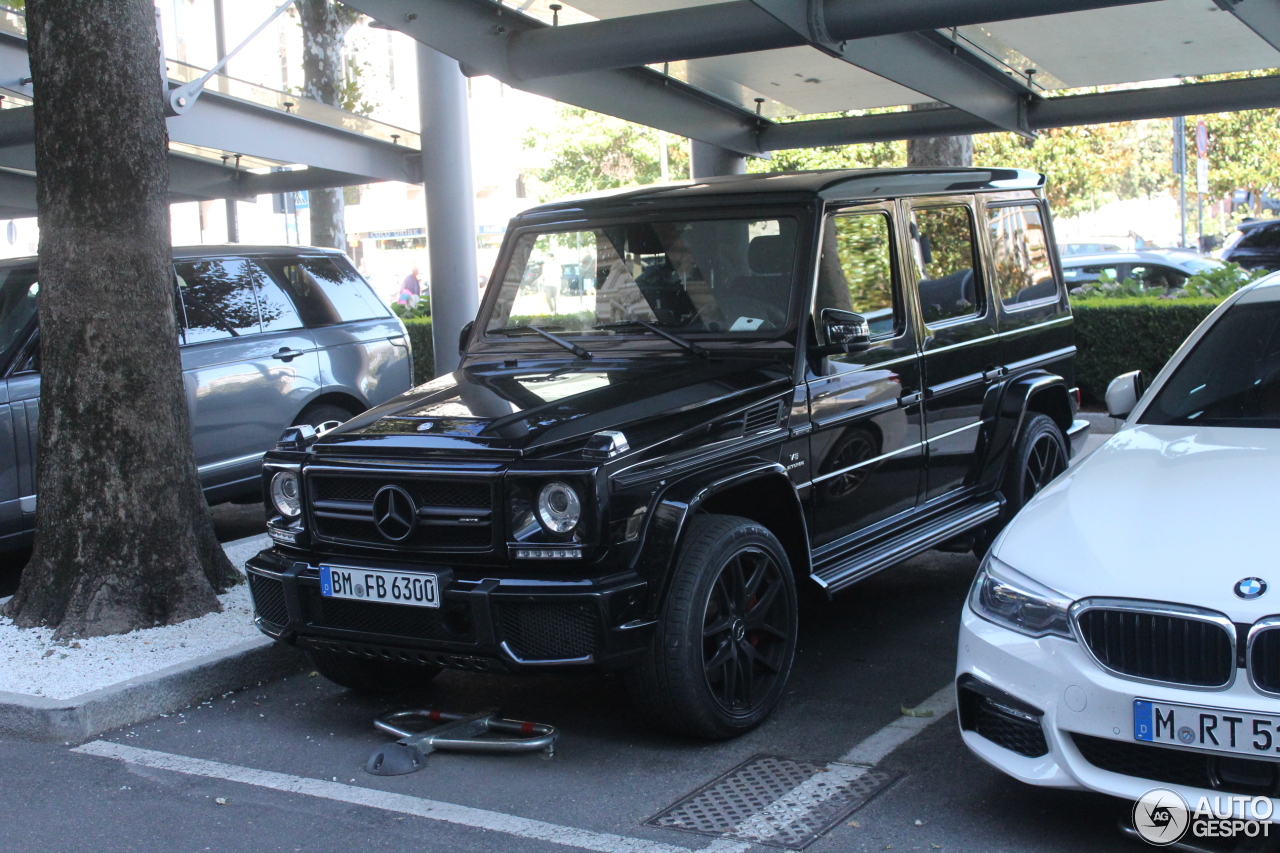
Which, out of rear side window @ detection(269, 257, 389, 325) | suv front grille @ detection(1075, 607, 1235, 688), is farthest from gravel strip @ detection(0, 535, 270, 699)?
suv front grille @ detection(1075, 607, 1235, 688)

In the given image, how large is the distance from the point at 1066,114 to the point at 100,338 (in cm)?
745

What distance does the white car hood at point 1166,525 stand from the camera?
11.0ft

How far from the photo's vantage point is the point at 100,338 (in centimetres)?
593

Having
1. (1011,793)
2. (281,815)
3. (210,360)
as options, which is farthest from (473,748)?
(210,360)

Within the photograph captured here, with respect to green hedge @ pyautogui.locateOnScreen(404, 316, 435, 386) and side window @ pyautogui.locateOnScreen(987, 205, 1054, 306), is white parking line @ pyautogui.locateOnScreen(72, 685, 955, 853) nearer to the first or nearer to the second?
side window @ pyautogui.locateOnScreen(987, 205, 1054, 306)

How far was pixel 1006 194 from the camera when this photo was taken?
7.03 meters

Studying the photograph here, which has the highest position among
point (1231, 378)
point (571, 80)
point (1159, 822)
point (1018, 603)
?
point (571, 80)

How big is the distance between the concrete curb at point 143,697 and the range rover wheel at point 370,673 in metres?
0.50

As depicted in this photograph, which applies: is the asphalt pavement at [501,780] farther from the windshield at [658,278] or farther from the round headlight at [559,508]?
the windshield at [658,278]

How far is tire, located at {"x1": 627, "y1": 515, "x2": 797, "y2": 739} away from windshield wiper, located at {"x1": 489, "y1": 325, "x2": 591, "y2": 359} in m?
1.16

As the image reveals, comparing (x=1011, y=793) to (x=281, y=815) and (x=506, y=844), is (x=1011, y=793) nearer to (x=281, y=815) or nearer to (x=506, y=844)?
(x=506, y=844)

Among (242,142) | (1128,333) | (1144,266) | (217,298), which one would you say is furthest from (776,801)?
Answer: (1144,266)

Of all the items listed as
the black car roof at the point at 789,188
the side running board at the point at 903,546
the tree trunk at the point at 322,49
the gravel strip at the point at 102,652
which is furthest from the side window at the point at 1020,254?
the tree trunk at the point at 322,49

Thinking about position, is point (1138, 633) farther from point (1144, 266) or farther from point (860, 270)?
point (1144, 266)
